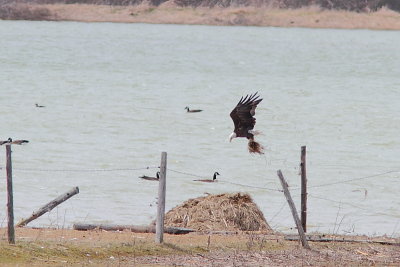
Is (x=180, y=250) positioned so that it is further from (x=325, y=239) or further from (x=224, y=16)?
(x=224, y=16)

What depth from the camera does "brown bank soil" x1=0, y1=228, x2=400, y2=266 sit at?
42.0 ft

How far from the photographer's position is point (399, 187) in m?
23.3

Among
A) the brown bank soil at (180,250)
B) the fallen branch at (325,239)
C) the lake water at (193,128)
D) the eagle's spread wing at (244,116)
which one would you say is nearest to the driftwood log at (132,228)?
the brown bank soil at (180,250)

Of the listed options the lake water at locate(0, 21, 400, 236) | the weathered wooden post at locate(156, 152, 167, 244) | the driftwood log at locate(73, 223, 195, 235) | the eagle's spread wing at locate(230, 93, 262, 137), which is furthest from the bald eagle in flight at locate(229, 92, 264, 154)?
the weathered wooden post at locate(156, 152, 167, 244)

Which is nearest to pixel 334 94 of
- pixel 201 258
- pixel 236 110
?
pixel 236 110

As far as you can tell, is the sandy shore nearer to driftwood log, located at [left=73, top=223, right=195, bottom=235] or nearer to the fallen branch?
driftwood log, located at [left=73, top=223, right=195, bottom=235]

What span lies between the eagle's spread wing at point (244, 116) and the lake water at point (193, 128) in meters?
2.22

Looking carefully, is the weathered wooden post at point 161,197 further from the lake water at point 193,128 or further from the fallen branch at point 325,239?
the lake water at point 193,128

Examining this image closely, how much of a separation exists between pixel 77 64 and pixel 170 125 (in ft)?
97.6

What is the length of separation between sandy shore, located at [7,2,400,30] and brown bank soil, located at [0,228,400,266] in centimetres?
9903

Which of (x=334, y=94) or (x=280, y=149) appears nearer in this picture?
(x=280, y=149)

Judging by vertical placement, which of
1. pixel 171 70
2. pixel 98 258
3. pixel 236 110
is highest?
pixel 171 70

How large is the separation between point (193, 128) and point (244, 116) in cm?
1762

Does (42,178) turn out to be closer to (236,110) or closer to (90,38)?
(236,110)
